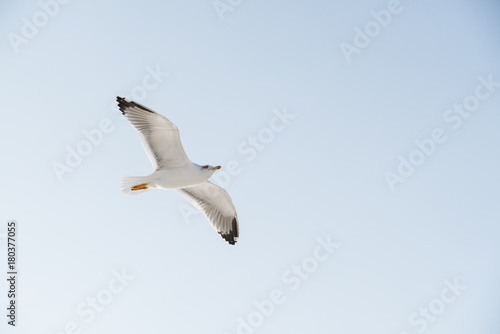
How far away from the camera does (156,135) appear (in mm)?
7312

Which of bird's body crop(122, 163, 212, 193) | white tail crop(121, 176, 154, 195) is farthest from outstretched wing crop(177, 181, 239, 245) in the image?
white tail crop(121, 176, 154, 195)

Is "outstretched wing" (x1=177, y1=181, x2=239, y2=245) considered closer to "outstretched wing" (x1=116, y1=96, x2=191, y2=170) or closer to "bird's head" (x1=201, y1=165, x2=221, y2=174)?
"bird's head" (x1=201, y1=165, x2=221, y2=174)

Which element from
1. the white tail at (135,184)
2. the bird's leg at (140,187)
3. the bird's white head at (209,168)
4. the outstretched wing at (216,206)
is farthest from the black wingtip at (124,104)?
the outstretched wing at (216,206)

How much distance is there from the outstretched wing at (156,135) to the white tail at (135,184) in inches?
12.2

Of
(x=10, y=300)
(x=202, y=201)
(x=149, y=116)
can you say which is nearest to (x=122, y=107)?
(x=149, y=116)

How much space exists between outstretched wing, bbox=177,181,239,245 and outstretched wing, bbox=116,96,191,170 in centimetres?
71

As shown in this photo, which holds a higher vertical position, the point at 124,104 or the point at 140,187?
the point at 124,104

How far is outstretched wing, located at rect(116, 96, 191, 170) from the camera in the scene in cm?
720

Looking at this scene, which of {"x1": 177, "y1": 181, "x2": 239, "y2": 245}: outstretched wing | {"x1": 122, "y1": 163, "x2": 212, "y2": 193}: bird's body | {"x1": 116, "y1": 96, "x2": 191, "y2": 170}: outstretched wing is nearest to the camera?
{"x1": 116, "y1": 96, "x2": 191, "y2": 170}: outstretched wing

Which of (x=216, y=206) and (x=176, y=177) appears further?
(x=216, y=206)

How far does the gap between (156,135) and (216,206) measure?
165 cm

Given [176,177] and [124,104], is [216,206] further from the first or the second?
[124,104]

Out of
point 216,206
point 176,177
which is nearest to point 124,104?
point 176,177

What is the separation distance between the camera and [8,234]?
8188mm
